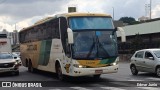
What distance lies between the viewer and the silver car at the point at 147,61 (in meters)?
19.4

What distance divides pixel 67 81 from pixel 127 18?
120m

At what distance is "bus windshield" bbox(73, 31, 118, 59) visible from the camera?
16750mm

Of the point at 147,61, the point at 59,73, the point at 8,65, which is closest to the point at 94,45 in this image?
the point at 59,73

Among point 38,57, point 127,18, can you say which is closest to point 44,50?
point 38,57

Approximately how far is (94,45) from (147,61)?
453 cm

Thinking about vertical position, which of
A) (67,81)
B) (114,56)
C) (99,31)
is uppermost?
(99,31)

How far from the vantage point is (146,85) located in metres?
15.4

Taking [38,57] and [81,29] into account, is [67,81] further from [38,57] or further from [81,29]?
[38,57]

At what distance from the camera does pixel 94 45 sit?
17.0 metres

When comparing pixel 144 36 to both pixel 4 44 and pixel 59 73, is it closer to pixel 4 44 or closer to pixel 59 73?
pixel 4 44

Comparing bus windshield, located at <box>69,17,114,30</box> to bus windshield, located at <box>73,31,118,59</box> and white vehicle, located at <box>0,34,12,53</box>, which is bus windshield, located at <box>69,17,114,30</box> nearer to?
bus windshield, located at <box>73,31,118,59</box>

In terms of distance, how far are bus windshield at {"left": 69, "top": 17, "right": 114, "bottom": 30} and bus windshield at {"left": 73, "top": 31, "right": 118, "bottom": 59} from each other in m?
0.32

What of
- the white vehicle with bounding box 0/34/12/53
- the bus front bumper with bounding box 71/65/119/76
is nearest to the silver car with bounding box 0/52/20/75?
the bus front bumper with bounding box 71/65/119/76

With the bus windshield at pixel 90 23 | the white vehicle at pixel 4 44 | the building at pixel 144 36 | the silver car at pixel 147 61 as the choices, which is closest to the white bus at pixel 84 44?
the bus windshield at pixel 90 23
